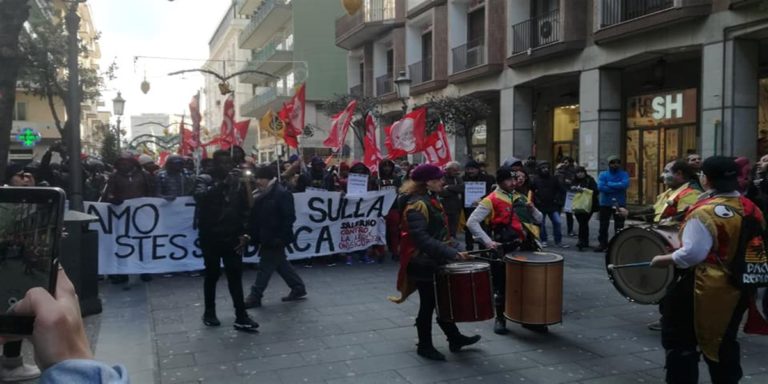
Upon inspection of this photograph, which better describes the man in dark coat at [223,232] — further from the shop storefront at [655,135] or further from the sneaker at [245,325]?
the shop storefront at [655,135]

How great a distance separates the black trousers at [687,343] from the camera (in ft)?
13.0

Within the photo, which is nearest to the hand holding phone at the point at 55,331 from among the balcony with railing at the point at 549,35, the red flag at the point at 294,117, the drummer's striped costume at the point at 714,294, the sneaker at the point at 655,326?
the drummer's striped costume at the point at 714,294

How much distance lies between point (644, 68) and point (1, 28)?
54.3 feet

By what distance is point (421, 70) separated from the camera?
27.0m

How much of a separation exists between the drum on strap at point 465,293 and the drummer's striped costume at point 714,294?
172 centimetres

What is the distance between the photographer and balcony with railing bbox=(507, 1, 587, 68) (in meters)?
17.8

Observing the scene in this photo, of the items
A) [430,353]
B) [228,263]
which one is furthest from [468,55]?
[430,353]

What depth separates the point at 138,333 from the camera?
6531mm

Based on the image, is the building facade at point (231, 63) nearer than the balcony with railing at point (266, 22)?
No

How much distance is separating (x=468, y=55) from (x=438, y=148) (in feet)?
39.6

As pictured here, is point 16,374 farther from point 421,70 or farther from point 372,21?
point 372,21

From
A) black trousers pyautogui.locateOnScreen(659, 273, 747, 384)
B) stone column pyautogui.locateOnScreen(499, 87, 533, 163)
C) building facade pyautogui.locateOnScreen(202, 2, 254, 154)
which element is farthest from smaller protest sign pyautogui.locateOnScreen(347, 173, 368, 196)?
building facade pyautogui.locateOnScreen(202, 2, 254, 154)

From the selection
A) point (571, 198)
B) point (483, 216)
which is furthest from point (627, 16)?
point (483, 216)

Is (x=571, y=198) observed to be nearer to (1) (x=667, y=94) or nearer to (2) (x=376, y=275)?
(2) (x=376, y=275)
